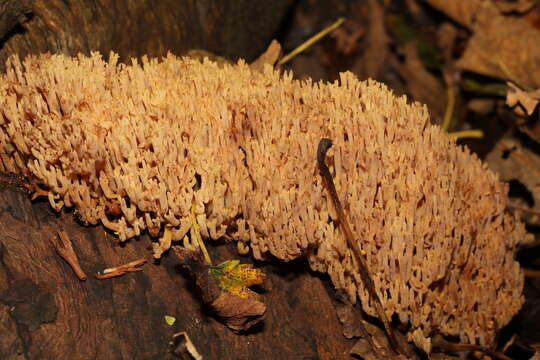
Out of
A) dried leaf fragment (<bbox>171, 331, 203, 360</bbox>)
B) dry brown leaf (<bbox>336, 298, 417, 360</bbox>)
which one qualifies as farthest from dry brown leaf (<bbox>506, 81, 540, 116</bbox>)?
dried leaf fragment (<bbox>171, 331, 203, 360</bbox>)

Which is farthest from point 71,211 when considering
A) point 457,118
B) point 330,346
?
point 457,118

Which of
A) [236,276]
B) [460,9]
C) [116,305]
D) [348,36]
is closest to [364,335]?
[236,276]

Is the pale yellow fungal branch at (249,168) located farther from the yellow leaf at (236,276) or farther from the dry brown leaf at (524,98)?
the dry brown leaf at (524,98)

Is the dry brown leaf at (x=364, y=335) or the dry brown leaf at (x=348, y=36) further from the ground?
the dry brown leaf at (x=348, y=36)

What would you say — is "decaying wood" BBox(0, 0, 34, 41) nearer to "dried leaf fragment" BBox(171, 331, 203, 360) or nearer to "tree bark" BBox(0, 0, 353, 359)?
"tree bark" BBox(0, 0, 353, 359)

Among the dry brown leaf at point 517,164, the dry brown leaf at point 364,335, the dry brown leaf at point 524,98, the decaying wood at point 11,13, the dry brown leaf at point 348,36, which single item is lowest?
the dry brown leaf at point 364,335

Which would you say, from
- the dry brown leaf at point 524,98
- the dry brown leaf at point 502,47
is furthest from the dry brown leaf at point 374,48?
the dry brown leaf at point 524,98
